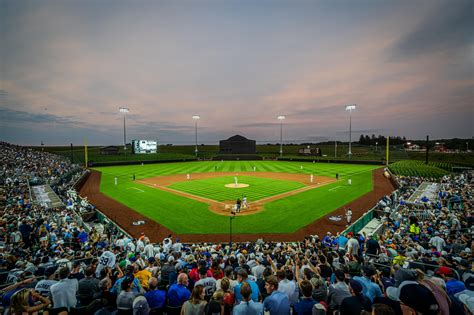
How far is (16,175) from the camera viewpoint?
27.1 m

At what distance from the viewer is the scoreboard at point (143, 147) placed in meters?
73.6

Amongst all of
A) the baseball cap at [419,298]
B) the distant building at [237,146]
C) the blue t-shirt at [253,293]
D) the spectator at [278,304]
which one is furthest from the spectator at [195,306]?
the distant building at [237,146]

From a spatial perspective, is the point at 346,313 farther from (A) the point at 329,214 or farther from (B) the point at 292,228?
(A) the point at 329,214

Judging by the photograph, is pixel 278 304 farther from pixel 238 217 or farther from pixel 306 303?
pixel 238 217

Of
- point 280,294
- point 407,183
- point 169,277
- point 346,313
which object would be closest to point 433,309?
point 346,313

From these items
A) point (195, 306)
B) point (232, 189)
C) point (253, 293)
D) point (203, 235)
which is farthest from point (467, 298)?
point (232, 189)

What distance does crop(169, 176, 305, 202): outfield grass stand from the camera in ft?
85.4

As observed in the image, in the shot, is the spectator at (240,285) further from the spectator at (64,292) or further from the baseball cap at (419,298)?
the spectator at (64,292)

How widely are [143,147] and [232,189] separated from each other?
A: 5416 centimetres

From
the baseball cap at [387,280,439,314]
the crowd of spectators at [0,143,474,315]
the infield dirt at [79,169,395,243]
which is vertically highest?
the baseball cap at [387,280,439,314]

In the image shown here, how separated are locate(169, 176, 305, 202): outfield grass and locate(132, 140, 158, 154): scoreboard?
4561 cm

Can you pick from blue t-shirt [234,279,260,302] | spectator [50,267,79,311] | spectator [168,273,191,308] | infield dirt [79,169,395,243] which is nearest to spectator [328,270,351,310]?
blue t-shirt [234,279,260,302]

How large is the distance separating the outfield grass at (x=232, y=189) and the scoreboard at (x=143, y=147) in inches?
1796

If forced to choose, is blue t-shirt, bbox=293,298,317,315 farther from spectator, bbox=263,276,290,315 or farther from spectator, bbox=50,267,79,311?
spectator, bbox=50,267,79,311
